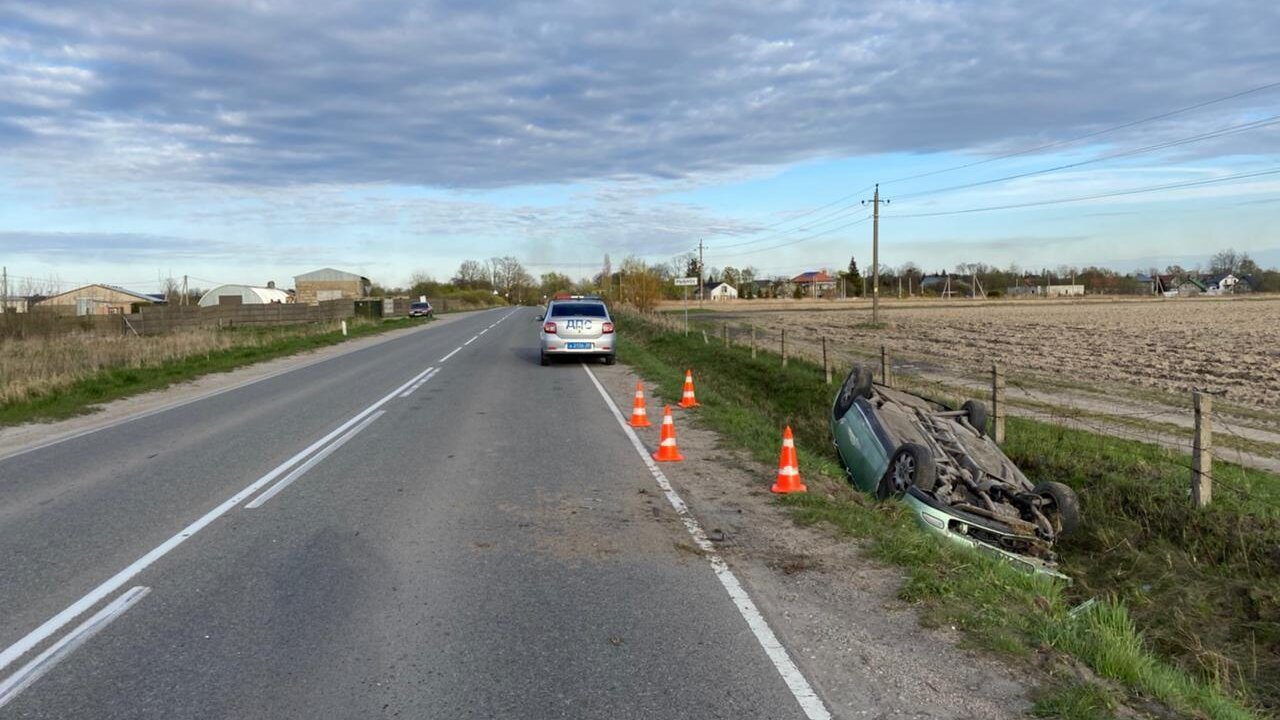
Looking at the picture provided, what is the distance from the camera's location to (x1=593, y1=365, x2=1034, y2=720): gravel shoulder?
396 cm

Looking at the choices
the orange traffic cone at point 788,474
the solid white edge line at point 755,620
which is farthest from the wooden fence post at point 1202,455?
the solid white edge line at point 755,620

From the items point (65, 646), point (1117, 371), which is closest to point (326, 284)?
point (1117, 371)

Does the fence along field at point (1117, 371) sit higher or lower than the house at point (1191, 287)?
lower

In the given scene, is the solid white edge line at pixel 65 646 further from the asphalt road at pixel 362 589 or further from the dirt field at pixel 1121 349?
the dirt field at pixel 1121 349

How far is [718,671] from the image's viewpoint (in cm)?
423

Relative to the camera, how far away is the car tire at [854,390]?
1099 cm

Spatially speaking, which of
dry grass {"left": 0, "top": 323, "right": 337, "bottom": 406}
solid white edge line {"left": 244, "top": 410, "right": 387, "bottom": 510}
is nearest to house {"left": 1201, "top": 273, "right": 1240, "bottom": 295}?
dry grass {"left": 0, "top": 323, "right": 337, "bottom": 406}

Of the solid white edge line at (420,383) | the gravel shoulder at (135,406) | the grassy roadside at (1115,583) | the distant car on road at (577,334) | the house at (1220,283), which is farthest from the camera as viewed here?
the house at (1220,283)

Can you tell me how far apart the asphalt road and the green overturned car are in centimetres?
233

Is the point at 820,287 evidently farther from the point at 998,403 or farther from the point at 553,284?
the point at 998,403

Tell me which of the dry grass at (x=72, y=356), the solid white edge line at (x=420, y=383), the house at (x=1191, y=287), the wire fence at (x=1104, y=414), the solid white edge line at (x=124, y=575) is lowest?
the wire fence at (x=1104, y=414)

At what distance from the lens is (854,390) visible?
11164 millimetres

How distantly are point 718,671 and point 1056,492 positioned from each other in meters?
5.04

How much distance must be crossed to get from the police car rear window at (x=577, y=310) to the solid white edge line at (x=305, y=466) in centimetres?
997
